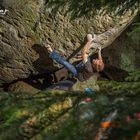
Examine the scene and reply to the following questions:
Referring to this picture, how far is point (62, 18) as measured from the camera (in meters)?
7.75

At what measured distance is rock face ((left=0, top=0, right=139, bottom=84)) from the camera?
7578 millimetres

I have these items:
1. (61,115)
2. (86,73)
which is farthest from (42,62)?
(61,115)

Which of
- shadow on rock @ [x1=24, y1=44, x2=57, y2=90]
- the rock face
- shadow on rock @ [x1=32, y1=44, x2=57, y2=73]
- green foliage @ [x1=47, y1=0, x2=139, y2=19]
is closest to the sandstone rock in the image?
shadow on rock @ [x1=24, y1=44, x2=57, y2=90]

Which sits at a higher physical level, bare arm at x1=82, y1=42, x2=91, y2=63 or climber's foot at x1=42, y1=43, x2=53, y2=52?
climber's foot at x1=42, y1=43, x2=53, y2=52

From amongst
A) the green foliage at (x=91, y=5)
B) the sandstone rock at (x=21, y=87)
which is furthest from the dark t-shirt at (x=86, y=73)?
the sandstone rock at (x=21, y=87)

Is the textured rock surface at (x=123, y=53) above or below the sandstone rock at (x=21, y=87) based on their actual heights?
above

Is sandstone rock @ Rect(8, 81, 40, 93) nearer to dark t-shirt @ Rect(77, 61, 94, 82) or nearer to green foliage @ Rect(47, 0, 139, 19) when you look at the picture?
dark t-shirt @ Rect(77, 61, 94, 82)

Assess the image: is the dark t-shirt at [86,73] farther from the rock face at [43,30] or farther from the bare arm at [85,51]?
the rock face at [43,30]

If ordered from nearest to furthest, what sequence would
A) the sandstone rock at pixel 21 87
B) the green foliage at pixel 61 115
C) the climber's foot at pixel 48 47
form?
the green foliage at pixel 61 115, the climber's foot at pixel 48 47, the sandstone rock at pixel 21 87

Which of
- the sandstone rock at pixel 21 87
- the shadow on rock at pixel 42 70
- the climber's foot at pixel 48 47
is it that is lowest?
the sandstone rock at pixel 21 87

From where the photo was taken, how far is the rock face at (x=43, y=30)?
758 centimetres

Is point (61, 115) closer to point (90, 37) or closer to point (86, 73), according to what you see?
point (86, 73)

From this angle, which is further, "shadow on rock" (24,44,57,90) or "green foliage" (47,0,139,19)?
"shadow on rock" (24,44,57,90)

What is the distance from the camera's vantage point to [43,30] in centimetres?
798
